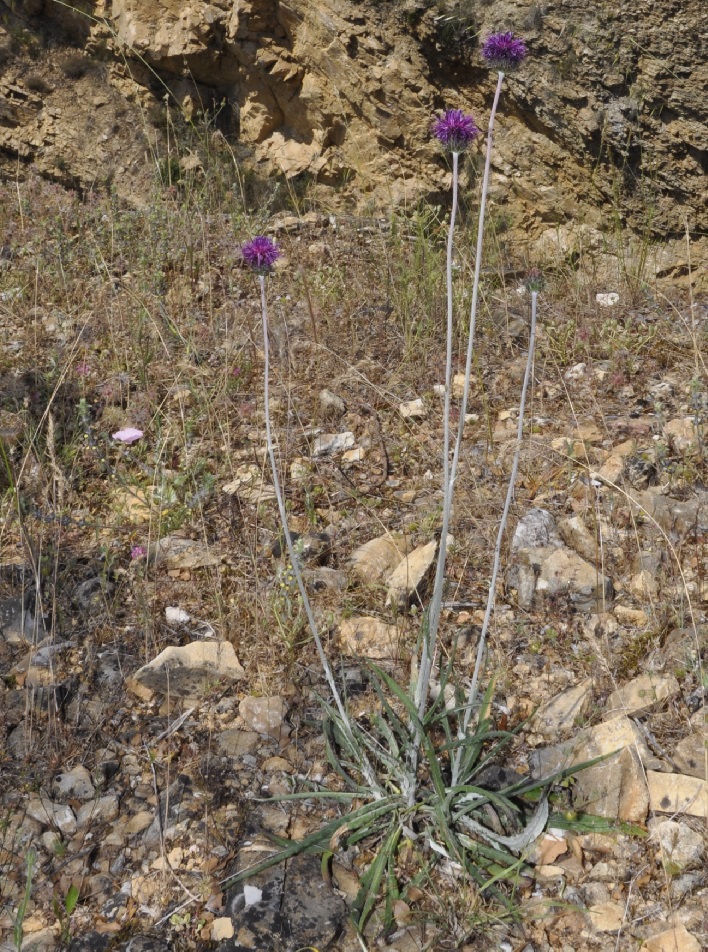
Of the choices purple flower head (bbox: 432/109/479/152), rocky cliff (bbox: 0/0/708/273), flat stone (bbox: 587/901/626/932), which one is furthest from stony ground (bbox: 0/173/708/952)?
purple flower head (bbox: 432/109/479/152)

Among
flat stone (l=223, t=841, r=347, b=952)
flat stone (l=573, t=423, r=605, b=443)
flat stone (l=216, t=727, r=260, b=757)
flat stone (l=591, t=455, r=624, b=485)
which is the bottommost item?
flat stone (l=216, t=727, r=260, b=757)

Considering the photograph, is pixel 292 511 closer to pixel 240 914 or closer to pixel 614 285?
pixel 240 914

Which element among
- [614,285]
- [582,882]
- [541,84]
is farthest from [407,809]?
[541,84]

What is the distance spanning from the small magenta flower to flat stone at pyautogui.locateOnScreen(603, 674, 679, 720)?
187cm

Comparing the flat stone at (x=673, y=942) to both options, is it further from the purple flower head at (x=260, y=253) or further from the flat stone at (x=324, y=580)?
the purple flower head at (x=260, y=253)

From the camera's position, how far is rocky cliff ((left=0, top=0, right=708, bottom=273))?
11.7ft

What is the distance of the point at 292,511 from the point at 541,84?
2.25 m

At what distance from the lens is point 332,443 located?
318 cm

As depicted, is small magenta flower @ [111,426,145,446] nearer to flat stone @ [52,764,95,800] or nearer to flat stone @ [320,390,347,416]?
flat stone @ [320,390,347,416]

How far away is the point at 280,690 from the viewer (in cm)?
231

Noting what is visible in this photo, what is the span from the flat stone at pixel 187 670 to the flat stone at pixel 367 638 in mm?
305

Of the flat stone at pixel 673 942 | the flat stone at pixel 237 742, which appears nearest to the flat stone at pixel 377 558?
the flat stone at pixel 237 742

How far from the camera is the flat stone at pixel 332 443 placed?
3.14 meters

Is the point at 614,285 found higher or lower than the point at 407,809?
higher
